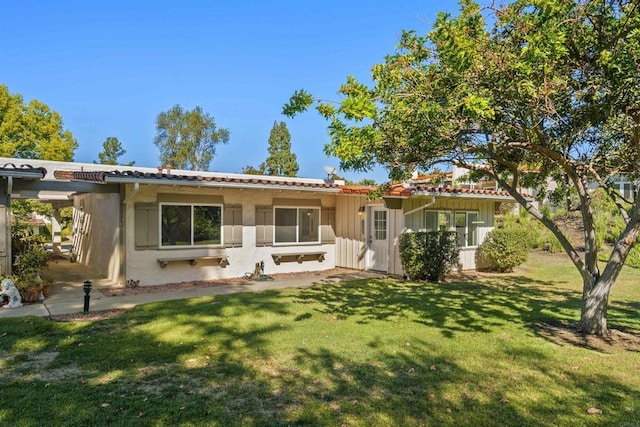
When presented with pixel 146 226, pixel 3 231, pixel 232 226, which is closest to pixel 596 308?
pixel 232 226

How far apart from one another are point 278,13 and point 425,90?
41.7ft

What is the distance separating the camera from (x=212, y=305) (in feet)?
27.7

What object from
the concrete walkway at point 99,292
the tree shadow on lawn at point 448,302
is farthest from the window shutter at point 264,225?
the tree shadow on lawn at point 448,302

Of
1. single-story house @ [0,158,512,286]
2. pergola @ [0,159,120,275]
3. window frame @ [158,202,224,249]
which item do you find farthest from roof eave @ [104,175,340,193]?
pergola @ [0,159,120,275]

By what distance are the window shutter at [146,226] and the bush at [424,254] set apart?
6786mm

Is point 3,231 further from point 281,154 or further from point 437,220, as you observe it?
point 281,154

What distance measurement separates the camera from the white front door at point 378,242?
536 inches

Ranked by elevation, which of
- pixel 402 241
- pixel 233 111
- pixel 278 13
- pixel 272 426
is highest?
pixel 233 111

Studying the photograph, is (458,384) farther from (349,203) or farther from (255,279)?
(349,203)

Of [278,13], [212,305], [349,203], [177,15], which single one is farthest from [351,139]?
[177,15]

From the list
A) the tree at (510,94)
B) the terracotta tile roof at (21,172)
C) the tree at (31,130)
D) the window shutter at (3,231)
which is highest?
the tree at (31,130)

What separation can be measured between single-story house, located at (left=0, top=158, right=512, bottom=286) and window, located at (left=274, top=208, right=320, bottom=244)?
33mm

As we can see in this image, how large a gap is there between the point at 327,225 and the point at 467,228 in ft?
16.4

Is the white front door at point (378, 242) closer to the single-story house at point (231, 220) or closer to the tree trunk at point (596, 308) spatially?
the single-story house at point (231, 220)
